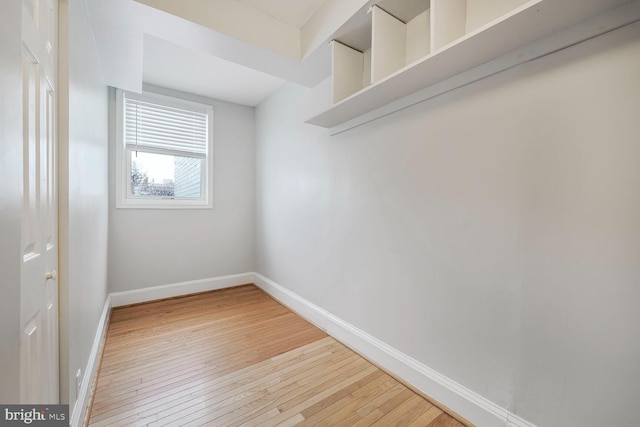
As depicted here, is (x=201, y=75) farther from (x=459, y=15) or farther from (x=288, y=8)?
(x=459, y=15)

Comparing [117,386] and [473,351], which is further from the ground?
[473,351]

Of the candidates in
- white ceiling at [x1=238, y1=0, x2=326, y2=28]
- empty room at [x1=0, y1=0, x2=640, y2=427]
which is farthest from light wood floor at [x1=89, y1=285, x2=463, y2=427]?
white ceiling at [x1=238, y1=0, x2=326, y2=28]

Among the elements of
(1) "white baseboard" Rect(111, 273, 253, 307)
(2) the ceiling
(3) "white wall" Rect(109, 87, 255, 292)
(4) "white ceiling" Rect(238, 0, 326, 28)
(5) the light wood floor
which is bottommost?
(5) the light wood floor

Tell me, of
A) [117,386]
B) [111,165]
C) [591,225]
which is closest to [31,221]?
[117,386]

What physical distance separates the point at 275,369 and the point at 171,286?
6.89 feet

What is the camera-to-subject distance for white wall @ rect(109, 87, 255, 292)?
302 centimetres

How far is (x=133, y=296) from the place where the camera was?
9.96 ft

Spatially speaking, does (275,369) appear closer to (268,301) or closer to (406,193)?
(268,301)

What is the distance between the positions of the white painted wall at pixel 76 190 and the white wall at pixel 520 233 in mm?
1782

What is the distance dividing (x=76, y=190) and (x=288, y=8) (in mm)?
1861

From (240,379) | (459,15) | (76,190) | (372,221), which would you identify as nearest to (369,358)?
(240,379)

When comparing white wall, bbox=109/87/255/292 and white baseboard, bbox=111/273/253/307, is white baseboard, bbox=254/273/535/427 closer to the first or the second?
white baseboard, bbox=111/273/253/307

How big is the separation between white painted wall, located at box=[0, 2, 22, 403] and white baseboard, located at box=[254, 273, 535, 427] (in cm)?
185

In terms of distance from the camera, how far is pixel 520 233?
125cm
